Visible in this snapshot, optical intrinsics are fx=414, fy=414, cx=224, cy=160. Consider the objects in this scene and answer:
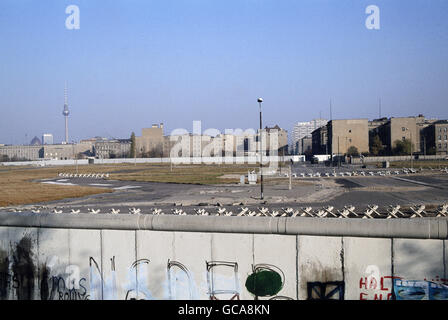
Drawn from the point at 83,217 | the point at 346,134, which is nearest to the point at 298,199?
the point at 83,217

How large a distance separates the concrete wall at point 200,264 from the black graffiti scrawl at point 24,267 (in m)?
0.02

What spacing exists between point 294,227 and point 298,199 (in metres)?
29.2

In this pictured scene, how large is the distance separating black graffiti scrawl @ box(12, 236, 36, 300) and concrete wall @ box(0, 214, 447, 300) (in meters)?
0.02

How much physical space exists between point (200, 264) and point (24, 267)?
371cm

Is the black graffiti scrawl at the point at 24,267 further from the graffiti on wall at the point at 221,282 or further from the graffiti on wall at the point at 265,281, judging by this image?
the graffiti on wall at the point at 265,281

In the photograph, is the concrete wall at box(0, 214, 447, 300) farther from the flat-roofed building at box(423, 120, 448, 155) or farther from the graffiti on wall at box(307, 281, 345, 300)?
the flat-roofed building at box(423, 120, 448, 155)

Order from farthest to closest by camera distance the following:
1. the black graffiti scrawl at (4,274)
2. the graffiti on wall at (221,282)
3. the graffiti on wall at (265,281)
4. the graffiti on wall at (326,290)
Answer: the black graffiti scrawl at (4,274) → the graffiti on wall at (221,282) → the graffiti on wall at (265,281) → the graffiti on wall at (326,290)

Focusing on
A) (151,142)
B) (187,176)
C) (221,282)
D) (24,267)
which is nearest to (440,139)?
(187,176)

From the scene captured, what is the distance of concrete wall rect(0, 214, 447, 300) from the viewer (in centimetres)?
625

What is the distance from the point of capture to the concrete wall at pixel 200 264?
625 cm

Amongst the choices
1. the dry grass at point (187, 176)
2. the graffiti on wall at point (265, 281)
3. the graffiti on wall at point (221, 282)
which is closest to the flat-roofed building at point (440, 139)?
the dry grass at point (187, 176)

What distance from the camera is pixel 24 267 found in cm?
820
